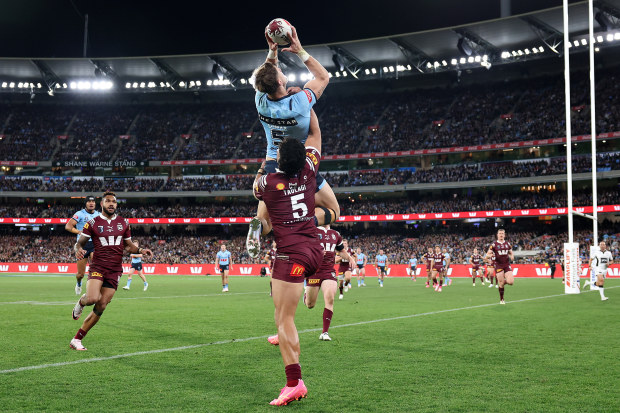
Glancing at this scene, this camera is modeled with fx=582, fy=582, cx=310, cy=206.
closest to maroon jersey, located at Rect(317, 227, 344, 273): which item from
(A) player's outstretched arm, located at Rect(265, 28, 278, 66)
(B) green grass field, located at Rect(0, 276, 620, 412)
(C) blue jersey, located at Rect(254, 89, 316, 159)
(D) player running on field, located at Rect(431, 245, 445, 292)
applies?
(B) green grass field, located at Rect(0, 276, 620, 412)

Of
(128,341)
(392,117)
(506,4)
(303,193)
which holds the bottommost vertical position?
(128,341)

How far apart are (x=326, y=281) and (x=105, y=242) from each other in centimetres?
418

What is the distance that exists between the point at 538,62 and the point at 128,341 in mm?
58734

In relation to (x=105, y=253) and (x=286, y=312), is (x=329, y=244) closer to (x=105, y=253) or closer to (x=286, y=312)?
(x=105, y=253)

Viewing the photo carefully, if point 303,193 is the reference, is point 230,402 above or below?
below

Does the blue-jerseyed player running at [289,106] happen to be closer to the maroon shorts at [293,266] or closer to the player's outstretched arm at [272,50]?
the player's outstretched arm at [272,50]

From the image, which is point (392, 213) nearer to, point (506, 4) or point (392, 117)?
point (392, 117)

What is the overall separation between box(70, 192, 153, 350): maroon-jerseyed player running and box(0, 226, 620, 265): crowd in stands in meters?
38.6

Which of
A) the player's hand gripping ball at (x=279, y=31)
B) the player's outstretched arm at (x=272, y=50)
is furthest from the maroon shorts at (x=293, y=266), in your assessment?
the player's hand gripping ball at (x=279, y=31)

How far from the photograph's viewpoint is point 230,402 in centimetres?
547

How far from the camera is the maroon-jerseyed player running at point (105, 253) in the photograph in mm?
9164

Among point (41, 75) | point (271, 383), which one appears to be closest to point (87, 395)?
point (271, 383)

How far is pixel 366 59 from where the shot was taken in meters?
59.8

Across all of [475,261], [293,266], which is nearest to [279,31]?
[293,266]
